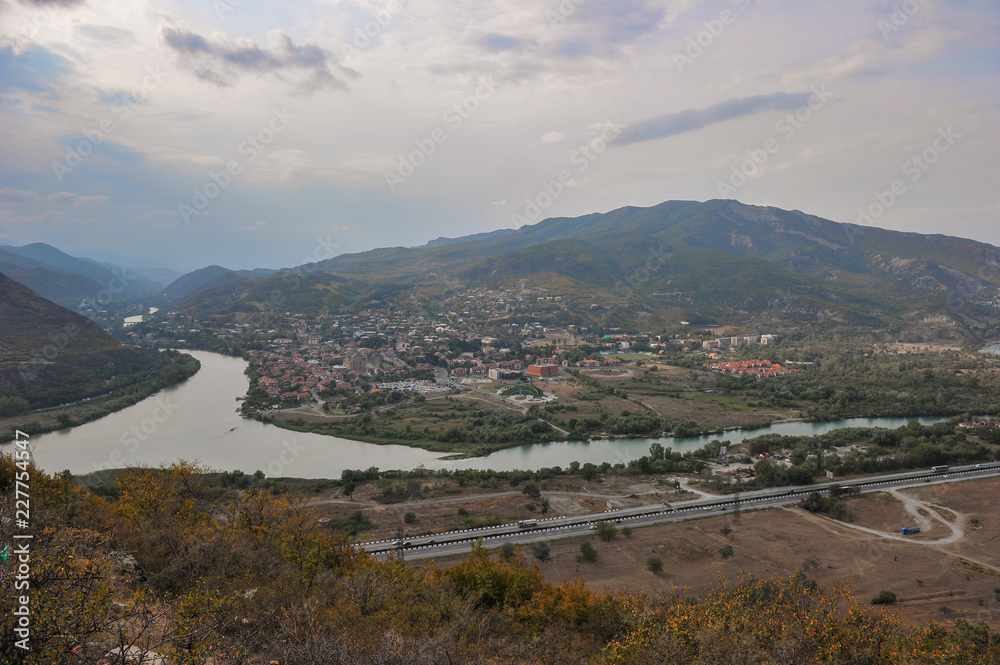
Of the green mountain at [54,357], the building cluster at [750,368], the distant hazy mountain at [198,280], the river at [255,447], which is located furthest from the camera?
Answer: the distant hazy mountain at [198,280]

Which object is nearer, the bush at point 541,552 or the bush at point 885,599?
the bush at point 885,599

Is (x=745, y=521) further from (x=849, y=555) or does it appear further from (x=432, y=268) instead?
(x=432, y=268)

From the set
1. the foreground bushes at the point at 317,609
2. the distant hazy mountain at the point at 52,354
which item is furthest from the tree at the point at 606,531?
the distant hazy mountain at the point at 52,354

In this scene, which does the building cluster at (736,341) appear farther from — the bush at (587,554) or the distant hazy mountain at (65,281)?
the distant hazy mountain at (65,281)

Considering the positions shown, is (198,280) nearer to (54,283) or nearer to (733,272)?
(54,283)

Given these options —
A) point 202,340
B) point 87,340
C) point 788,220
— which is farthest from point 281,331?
point 788,220

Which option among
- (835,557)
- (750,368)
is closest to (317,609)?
(835,557)
